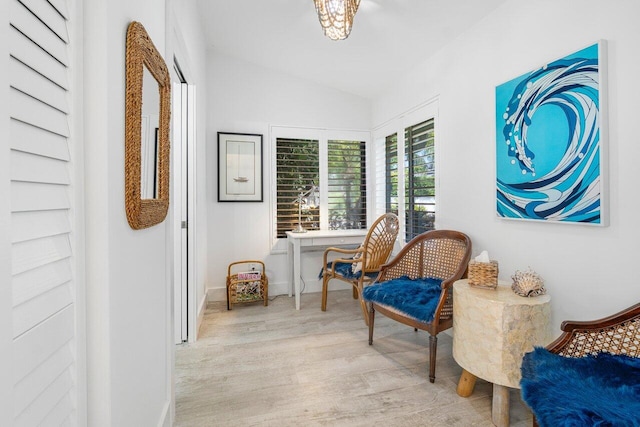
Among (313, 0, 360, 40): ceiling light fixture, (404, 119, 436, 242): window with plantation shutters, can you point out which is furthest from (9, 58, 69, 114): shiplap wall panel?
(404, 119, 436, 242): window with plantation shutters

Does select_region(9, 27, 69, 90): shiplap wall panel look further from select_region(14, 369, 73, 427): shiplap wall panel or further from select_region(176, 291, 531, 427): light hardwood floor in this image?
select_region(176, 291, 531, 427): light hardwood floor

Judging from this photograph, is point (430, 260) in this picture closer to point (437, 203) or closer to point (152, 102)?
point (437, 203)

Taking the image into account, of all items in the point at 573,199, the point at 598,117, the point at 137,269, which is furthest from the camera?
the point at 573,199

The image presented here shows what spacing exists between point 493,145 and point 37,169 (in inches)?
94.6

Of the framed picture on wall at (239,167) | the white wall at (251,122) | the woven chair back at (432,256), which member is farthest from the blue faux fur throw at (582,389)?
the framed picture on wall at (239,167)

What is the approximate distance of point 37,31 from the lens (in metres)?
0.64

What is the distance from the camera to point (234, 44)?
330cm

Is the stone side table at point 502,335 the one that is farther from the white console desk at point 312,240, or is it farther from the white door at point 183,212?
the white door at point 183,212

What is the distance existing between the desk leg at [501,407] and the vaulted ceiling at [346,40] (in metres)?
2.39

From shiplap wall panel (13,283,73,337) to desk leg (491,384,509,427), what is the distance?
188 centimetres

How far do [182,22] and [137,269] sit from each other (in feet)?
5.69

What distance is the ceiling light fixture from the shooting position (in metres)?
1.79

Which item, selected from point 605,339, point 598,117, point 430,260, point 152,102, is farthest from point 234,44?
point 605,339

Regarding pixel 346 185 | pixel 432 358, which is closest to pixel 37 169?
pixel 432 358
